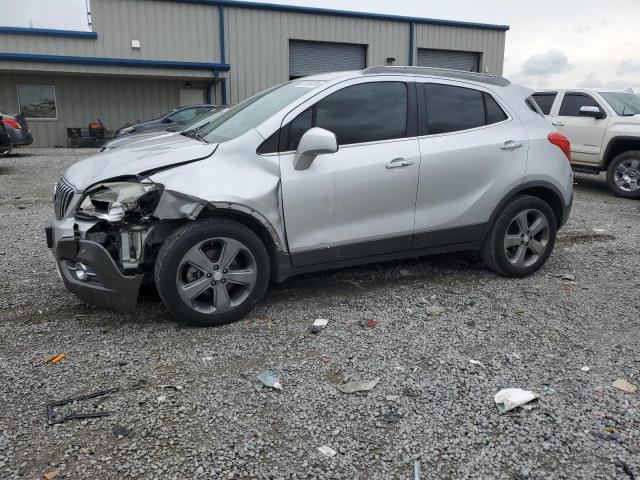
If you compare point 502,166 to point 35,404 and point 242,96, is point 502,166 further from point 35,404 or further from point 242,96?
point 242,96

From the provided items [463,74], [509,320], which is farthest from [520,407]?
[463,74]

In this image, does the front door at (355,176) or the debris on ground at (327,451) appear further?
the front door at (355,176)

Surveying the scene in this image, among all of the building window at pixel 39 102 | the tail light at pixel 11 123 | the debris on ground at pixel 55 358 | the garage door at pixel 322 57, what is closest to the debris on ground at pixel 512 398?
the debris on ground at pixel 55 358

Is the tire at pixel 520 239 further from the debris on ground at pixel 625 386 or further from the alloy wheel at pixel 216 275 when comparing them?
the alloy wheel at pixel 216 275

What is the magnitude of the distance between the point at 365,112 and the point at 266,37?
20.3m

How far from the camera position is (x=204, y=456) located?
254cm

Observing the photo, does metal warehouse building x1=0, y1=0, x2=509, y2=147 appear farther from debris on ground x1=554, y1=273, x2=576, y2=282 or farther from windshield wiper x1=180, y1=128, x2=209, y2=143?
debris on ground x1=554, y1=273, x2=576, y2=282

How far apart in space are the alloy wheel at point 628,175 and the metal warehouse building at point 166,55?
15793 millimetres

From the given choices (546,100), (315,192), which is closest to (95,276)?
(315,192)

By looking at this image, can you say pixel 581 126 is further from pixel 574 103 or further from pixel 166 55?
pixel 166 55

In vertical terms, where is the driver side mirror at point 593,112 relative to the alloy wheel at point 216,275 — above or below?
above

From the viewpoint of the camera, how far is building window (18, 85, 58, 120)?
2141cm

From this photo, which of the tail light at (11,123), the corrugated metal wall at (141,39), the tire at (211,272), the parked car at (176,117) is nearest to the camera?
the tire at (211,272)

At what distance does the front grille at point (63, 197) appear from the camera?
3.85 metres
